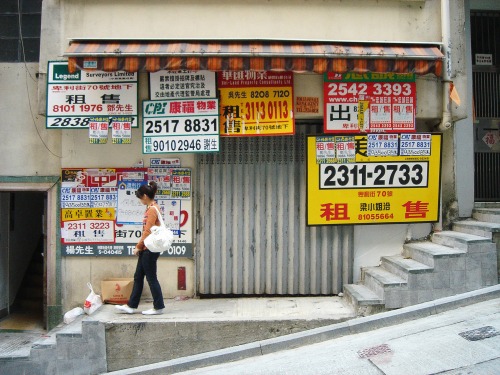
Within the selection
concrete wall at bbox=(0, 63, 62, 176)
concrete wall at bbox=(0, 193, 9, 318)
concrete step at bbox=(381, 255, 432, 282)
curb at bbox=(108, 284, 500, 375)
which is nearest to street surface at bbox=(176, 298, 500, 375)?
curb at bbox=(108, 284, 500, 375)

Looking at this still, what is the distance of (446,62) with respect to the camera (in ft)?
24.5

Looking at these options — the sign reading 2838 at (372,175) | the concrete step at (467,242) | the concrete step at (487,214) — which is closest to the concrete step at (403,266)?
the concrete step at (467,242)

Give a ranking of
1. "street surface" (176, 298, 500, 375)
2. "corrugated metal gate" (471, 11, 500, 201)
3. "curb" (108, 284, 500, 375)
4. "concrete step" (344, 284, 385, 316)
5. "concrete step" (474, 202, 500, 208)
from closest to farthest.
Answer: "street surface" (176, 298, 500, 375) < "curb" (108, 284, 500, 375) < "concrete step" (344, 284, 385, 316) < "concrete step" (474, 202, 500, 208) < "corrugated metal gate" (471, 11, 500, 201)

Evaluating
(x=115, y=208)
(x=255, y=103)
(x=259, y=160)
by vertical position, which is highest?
(x=255, y=103)

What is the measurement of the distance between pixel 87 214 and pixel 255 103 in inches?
128

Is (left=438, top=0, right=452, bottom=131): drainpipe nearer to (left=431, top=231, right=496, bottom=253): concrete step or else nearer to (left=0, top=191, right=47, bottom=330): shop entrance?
(left=431, top=231, right=496, bottom=253): concrete step

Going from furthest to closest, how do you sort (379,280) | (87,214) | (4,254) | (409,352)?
(4,254)
(87,214)
(379,280)
(409,352)


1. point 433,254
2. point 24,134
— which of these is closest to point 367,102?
point 433,254

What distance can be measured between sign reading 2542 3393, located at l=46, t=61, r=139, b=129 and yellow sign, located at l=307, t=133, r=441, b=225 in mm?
2995

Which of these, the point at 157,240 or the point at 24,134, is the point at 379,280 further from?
the point at 24,134

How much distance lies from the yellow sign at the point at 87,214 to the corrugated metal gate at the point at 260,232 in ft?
4.76

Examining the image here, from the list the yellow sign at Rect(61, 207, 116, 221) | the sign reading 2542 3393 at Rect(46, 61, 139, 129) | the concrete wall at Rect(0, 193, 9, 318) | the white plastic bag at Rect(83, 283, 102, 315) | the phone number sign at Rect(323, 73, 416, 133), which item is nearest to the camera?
the white plastic bag at Rect(83, 283, 102, 315)

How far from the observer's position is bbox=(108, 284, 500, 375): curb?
20.6 ft

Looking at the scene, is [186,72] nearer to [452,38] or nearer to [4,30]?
[4,30]
